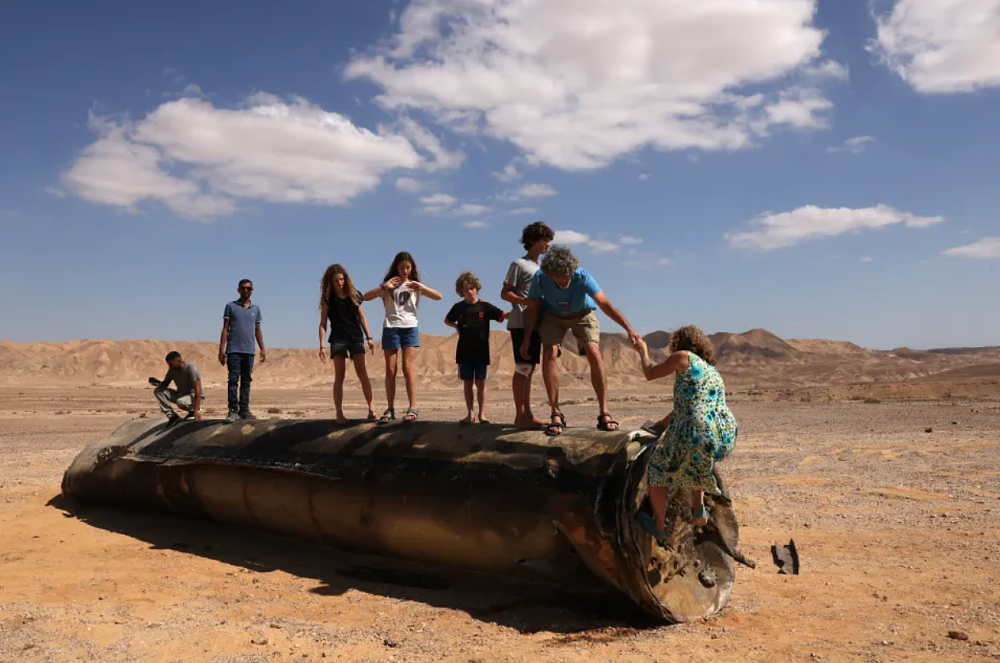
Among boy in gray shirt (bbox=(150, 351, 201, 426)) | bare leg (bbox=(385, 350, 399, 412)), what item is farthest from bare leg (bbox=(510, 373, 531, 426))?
boy in gray shirt (bbox=(150, 351, 201, 426))

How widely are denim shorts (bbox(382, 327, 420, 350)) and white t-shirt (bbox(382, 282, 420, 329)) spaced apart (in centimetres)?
4

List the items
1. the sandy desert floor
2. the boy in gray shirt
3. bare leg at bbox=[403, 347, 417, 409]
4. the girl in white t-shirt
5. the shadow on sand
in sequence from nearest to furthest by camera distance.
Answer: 1. the sandy desert floor
2. the shadow on sand
3. bare leg at bbox=[403, 347, 417, 409]
4. the girl in white t-shirt
5. the boy in gray shirt

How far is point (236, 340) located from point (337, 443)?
360 cm

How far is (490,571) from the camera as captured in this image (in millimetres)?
5797

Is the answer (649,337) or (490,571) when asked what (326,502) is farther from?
(649,337)

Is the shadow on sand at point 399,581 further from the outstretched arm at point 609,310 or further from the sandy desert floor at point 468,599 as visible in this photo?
the outstretched arm at point 609,310

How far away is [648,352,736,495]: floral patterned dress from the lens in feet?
15.9

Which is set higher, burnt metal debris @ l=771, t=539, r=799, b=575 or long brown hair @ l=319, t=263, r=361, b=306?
long brown hair @ l=319, t=263, r=361, b=306

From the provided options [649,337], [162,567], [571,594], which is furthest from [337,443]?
[649,337]

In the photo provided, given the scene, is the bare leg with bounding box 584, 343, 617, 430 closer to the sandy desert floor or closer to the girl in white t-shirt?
the sandy desert floor

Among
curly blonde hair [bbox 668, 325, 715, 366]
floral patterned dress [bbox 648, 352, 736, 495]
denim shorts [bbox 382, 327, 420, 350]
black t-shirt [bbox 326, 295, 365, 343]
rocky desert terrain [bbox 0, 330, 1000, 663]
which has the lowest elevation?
rocky desert terrain [bbox 0, 330, 1000, 663]

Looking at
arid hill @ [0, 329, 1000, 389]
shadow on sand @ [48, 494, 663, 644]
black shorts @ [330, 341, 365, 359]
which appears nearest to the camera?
shadow on sand @ [48, 494, 663, 644]

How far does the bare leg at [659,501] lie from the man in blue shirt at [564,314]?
95 centimetres

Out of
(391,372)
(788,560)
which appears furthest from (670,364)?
(391,372)
